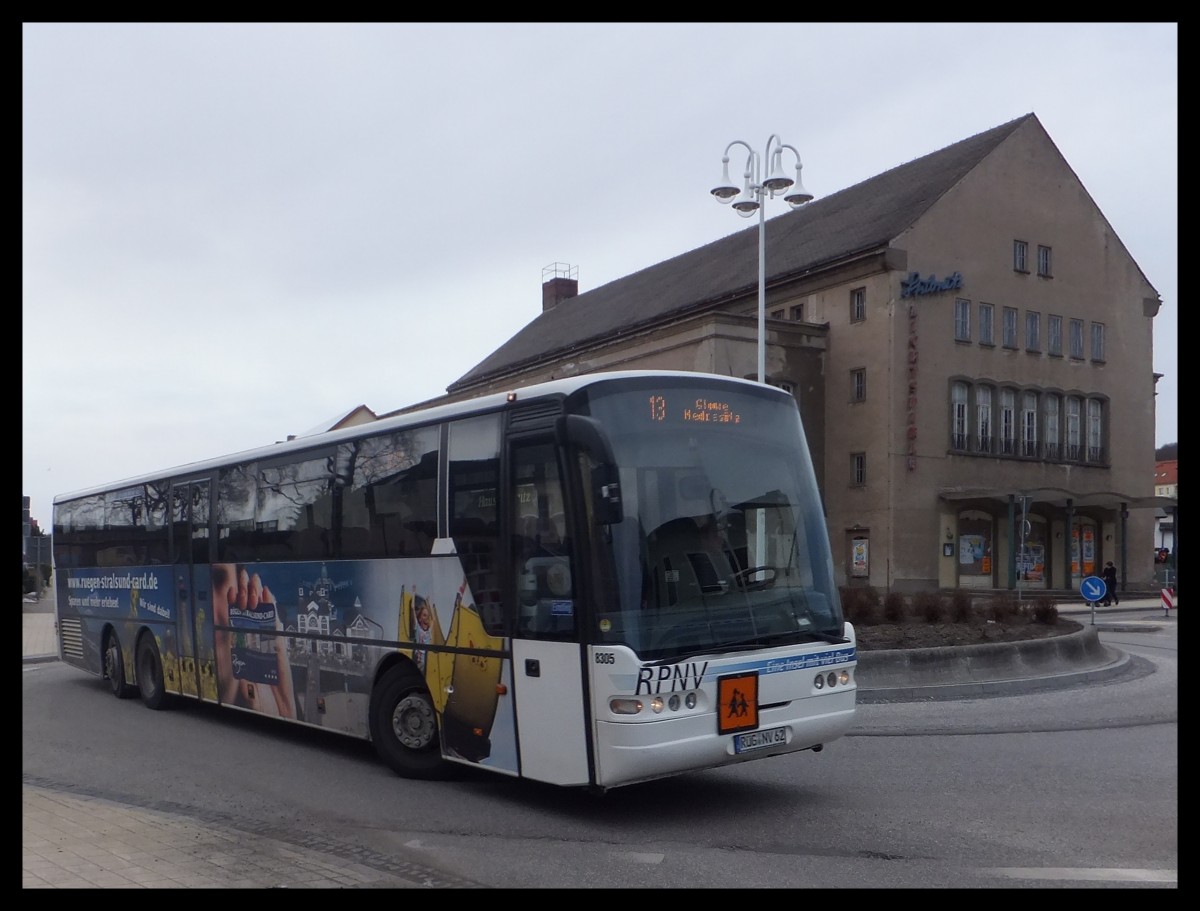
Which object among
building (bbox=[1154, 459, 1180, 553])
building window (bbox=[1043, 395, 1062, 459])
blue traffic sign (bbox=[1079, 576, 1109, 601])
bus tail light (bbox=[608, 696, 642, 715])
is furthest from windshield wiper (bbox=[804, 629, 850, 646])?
building (bbox=[1154, 459, 1180, 553])

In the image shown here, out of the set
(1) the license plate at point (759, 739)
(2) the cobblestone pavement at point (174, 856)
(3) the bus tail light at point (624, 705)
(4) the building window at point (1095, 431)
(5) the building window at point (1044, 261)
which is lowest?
(2) the cobblestone pavement at point (174, 856)

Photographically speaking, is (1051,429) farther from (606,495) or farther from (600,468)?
(606,495)

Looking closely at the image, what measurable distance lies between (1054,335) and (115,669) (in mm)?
40271

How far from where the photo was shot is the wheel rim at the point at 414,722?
985 centimetres

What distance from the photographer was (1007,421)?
152 ft

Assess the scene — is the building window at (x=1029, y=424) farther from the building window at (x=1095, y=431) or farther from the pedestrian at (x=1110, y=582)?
the pedestrian at (x=1110, y=582)

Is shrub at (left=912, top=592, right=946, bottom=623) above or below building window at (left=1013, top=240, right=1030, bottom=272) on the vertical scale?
below

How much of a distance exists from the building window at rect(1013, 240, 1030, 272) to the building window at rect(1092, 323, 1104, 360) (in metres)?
4.65

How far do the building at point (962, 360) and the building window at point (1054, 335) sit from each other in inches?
2.8

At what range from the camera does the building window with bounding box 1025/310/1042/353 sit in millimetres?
46750

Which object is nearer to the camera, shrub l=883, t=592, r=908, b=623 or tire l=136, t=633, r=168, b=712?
tire l=136, t=633, r=168, b=712

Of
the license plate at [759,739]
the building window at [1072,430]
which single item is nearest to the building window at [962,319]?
the building window at [1072,430]

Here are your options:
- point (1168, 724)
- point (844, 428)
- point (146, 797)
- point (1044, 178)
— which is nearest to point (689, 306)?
point (844, 428)

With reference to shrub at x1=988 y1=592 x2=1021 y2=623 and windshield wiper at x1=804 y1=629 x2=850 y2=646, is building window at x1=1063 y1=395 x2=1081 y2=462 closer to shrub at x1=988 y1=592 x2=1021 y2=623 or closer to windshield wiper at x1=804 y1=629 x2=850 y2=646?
shrub at x1=988 y1=592 x2=1021 y2=623
